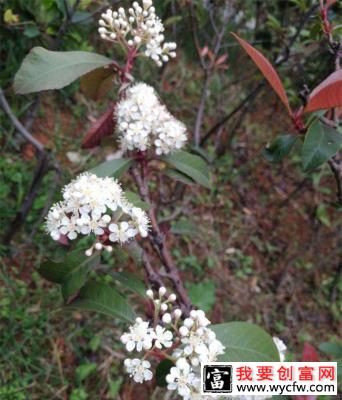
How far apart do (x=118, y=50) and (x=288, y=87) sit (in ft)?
3.06

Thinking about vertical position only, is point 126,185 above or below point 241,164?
below

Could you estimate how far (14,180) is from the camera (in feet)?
6.70

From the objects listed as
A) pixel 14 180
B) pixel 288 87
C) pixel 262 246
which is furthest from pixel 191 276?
pixel 288 87

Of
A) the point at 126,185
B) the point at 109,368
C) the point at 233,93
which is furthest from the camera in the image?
the point at 233,93

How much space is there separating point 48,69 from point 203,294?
1243mm

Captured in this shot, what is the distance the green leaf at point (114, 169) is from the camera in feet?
3.88

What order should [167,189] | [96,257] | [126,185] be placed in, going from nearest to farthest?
[96,257]
[126,185]
[167,189]

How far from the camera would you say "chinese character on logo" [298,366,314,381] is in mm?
1104

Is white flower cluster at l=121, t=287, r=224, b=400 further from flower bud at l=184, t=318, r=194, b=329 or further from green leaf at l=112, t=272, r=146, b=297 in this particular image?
green leaf at l=112, t=272, r=146, b=297

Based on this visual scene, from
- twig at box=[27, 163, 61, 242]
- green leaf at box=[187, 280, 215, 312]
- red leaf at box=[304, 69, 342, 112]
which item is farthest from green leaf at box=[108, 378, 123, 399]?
red leaf at box=[304, 69, 342, 112]

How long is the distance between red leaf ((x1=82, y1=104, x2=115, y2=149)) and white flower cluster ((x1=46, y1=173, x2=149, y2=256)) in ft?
1.03

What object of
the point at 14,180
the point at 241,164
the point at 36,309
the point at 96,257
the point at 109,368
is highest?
the point at 241,164

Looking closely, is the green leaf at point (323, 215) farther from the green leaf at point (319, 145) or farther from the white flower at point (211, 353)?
Answer: the white flower at point (211, 353)

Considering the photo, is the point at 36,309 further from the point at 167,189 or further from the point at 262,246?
the point at 262,246
